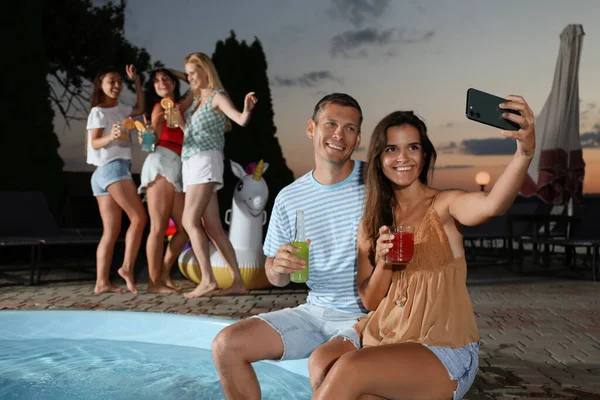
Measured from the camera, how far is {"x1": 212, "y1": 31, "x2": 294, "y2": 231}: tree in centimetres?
1037

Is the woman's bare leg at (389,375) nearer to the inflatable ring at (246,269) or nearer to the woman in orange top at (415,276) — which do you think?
the woman in orange top at (415,276)

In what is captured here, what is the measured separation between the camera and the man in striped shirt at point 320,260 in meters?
2.32

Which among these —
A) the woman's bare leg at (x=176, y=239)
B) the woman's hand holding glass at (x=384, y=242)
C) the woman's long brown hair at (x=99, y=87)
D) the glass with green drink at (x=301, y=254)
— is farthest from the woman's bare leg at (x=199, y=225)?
the woman's hand holding glass at (x=384, y=242)

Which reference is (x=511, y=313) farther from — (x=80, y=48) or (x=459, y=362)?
(x=80, y=48)

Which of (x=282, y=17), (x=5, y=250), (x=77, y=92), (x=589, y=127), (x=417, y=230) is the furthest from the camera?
(x=589, y=127)

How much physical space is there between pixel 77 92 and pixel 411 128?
40.2 feet

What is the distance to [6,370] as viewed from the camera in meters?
4.18

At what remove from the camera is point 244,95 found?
10.3 meters

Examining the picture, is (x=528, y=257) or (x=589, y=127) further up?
(x=589, y=127)

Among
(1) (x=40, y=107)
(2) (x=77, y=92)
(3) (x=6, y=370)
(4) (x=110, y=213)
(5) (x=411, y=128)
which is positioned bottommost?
(3) (x=6, y=370)

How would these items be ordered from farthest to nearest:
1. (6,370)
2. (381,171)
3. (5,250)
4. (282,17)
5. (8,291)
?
(282,17) → (5,250) → (8,291) → (6,370) → (381,171)

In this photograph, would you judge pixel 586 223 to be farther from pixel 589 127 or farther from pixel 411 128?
pixel 411 128

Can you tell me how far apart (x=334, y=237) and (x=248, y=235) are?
4223mm

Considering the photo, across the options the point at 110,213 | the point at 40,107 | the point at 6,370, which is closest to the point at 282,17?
the point at 40,107
